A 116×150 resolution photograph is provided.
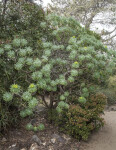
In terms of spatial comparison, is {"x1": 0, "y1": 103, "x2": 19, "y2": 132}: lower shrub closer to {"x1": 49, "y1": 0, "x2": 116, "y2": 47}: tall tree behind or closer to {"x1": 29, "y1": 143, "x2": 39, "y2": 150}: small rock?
{"x1": 29, "y1": 143, "x2": 39, "y2": 150}: small rock

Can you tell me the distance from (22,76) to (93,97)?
1865mm

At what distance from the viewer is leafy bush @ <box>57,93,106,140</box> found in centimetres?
372

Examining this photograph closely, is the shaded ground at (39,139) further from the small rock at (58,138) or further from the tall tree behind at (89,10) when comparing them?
the tall tree behind at (89,10)

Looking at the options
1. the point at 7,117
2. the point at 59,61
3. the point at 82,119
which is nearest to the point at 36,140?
the point at 7,117

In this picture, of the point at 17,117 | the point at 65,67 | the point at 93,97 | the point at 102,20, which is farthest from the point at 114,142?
the point at 102,20

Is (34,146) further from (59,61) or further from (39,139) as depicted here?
(59,61)

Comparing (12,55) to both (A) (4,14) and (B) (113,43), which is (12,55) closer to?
(A) (4,14)

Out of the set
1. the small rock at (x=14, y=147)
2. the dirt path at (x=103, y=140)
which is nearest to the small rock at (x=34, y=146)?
the small rock at (x=14, y=147)

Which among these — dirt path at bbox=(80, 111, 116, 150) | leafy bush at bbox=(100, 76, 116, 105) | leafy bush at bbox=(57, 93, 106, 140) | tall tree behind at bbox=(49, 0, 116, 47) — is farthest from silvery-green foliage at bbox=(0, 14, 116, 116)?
tall tree behind at bbox=(49, 0, 116, 47)

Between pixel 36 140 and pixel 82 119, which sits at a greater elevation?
pixel 82 119

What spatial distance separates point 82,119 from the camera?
3699 mm

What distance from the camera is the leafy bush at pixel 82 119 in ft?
12.2

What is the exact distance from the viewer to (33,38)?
13.3ft

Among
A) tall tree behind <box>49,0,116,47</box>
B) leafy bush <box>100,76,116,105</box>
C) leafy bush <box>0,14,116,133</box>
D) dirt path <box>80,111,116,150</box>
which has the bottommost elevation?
dirt path <box>80,111,116,150</box>
